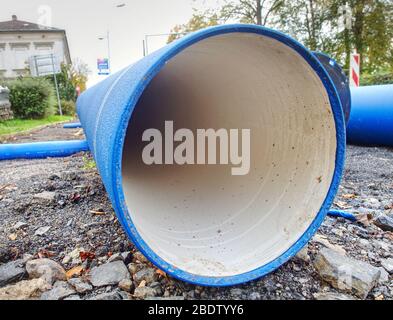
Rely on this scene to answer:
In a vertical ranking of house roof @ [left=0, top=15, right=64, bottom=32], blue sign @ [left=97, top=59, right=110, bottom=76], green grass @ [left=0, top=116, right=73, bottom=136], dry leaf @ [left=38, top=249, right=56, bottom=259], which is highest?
house roof @ [left=0, top=15, right=64, bottom=32]

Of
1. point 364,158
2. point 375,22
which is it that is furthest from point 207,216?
point 375,22

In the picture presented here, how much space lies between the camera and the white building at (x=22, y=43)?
1055 inches

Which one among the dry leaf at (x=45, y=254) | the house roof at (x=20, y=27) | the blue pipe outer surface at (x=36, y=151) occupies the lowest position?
the dry leaf at (x=45, y=254)

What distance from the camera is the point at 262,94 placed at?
5.80 ft

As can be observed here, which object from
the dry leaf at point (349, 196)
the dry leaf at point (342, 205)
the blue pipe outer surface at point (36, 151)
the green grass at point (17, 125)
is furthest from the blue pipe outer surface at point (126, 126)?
the green grass at point (17, 125)

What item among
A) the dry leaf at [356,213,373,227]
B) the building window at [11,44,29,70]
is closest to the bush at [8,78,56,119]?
the dry leaf at [356,213,373,227]

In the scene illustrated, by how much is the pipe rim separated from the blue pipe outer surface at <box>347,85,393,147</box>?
3156 millimetres

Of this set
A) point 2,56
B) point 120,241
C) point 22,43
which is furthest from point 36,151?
point 22,43

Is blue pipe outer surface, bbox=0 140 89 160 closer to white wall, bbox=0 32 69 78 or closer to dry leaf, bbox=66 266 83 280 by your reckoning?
dry leaf, bbox=66 266 83 280

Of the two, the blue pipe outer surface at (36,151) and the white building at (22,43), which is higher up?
the white building at (22,43)

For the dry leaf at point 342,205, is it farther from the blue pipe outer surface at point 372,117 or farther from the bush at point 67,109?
the bush at point 67,109

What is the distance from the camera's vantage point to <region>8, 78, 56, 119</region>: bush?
42.7ft

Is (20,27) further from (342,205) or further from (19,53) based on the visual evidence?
(342,205)

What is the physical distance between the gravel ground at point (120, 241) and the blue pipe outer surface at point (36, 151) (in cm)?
141
